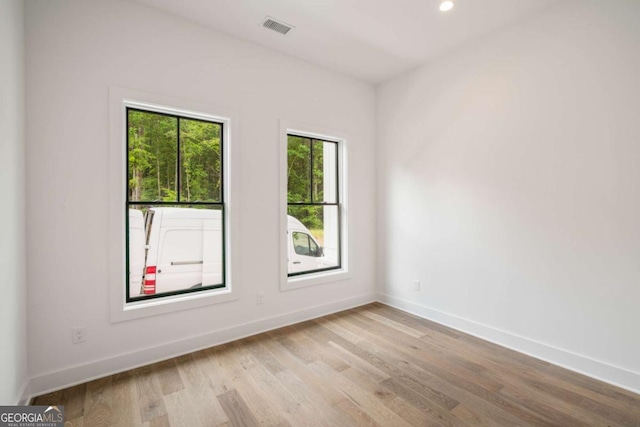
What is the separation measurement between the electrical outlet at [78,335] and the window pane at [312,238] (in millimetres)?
1923

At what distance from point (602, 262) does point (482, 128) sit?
5.13 feet

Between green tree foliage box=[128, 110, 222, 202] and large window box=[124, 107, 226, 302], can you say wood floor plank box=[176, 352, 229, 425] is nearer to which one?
large window box=[124, 107, 226, 302]

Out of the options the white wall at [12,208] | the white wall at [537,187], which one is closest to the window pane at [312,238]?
the white wall at [537,187]

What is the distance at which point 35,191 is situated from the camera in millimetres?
2107

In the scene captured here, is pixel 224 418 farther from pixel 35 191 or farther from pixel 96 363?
pixel 35 191

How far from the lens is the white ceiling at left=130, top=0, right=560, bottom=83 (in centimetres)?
255

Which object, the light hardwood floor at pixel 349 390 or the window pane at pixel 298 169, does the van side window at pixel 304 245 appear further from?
the light hardwood floor at pixel 349 390

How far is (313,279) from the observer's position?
3561 millimetres

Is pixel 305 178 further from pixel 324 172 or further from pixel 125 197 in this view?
pixel 125 197

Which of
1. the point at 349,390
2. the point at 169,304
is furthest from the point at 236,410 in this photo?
the point at 169,304

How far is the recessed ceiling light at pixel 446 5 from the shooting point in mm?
2518

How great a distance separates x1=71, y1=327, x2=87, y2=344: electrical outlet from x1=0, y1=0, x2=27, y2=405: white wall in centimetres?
26

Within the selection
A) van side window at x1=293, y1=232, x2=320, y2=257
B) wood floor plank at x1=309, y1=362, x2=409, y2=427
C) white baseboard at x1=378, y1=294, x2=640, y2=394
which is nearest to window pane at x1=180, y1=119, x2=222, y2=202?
van side window at x1=293, y1=232, x2=320, y2=257

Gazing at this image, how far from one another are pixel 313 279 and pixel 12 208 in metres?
2.65
